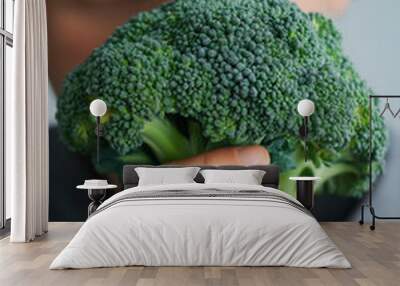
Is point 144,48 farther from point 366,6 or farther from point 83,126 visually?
point 366,6

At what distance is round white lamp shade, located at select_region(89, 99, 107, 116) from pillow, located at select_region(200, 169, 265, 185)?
1.34 meters

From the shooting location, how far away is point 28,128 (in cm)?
631

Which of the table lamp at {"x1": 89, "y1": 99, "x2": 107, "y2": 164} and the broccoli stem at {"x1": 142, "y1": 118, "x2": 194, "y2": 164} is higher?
the table lamp at {"x1": 89, "y1": 99, "x2": 107, "y2": 164}

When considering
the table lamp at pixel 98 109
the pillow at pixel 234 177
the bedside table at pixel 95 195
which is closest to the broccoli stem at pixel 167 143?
the table lamp at pixel 98 109

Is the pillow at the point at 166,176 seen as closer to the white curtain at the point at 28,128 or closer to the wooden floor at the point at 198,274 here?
the white curtain at the point at 28,128

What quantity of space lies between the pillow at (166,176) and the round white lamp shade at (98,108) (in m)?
0.79

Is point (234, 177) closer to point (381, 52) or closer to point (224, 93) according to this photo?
point (224, 93)

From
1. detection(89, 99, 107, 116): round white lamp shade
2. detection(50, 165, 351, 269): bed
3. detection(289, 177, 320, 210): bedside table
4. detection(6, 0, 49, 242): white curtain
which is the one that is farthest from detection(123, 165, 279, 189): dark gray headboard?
detection(50, 165, 351, 269): bed

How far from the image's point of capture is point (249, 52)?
7.71 meters

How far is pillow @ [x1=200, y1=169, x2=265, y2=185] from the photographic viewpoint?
6.84m

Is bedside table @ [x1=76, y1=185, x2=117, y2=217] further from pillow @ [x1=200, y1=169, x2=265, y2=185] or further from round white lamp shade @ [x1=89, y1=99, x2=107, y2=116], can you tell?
pillow @ [x1=200, y1=169, x2=265, y2=185]

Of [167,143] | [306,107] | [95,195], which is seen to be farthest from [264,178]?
[95,195]

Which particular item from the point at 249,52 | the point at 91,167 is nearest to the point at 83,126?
→ the point at 91,167

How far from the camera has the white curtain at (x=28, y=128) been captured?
20.3 ft
